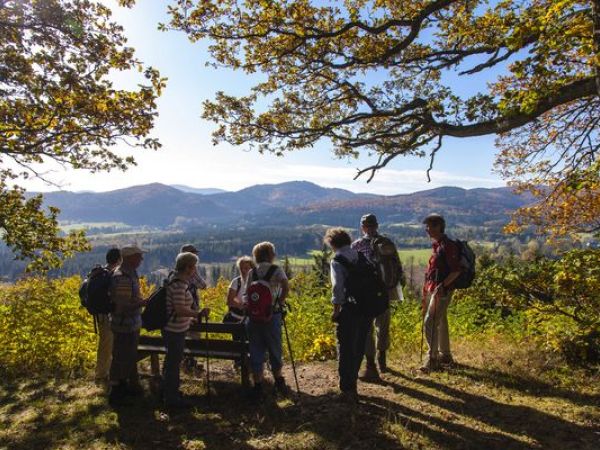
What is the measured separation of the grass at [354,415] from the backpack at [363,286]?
1316 mm

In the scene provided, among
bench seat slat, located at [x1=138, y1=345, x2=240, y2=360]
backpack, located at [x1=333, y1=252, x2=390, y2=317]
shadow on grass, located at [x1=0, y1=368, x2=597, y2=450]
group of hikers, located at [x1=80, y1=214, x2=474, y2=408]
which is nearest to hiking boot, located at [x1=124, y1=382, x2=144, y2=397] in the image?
group of hikers, located at [x1=80, y1=214, x2=474, y2=408]

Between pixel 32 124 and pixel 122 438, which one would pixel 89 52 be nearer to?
pixel 32 124

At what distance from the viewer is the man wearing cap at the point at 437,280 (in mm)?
6605

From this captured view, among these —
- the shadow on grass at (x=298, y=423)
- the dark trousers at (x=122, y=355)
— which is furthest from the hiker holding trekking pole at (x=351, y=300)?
the dark trousers at (x=122, y=355)

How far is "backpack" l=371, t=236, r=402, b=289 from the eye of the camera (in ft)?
21.5

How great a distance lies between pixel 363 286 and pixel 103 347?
4.92 meters

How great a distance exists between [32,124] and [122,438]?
6203 millimetres

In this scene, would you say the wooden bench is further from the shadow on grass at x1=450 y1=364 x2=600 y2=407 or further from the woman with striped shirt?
the shadow on grass at x1=450 y1=364 x2=600 y2=407

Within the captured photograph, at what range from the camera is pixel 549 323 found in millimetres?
7148

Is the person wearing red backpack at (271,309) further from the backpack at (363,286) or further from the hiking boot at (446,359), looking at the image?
the hiking boot at (446,359)

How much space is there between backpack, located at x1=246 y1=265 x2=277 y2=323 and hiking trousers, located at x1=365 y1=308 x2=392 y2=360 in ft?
6.11

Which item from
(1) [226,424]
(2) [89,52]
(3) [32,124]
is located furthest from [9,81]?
(1) [226,424]

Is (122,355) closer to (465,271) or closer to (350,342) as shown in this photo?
(350,342)

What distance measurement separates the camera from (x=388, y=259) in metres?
6.66
